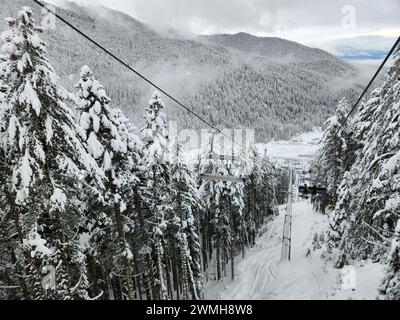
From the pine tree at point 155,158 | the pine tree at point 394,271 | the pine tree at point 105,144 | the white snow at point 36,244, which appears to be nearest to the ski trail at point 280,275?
the pine tree at point 394,271

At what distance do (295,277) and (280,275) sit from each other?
7.79 ft

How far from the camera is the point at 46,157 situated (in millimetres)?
8664

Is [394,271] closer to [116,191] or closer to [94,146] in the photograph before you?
[116,191]

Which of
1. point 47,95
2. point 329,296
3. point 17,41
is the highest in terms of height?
point 17,41

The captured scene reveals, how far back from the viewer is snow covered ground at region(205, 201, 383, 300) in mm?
14843

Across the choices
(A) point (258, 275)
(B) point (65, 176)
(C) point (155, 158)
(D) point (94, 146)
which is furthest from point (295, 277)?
(B) point (65, 176)

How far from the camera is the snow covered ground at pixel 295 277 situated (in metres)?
14.8

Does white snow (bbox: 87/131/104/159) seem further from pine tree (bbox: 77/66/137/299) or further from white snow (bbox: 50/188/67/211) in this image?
white snow (bbox: 50/188/67/211)

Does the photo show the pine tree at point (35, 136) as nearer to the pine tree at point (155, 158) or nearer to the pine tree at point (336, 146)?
the pine tree at point (155, 158)

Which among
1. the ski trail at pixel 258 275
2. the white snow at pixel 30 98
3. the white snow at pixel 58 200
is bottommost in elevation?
the ski trail at pixel 258 275

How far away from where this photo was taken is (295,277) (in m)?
23.1
